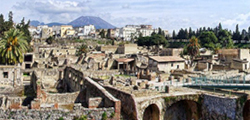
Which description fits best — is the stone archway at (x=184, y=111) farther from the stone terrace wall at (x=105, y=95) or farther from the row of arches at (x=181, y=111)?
the stone terrace wall at (x=105, y=95)

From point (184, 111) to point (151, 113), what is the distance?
353cm

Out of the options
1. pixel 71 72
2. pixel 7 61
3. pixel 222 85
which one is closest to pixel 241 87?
pixel 222 85

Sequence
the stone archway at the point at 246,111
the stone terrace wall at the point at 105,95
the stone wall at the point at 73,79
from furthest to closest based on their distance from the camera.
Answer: the stone wall at the point at 73,79, the stone archway at the point at 246,111, the stone terrace wall at the point at 105,95

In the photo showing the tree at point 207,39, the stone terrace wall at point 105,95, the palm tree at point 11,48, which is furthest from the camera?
the tree at point 207,39

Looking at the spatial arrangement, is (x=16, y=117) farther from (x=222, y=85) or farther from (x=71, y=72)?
(x=71, y=72)

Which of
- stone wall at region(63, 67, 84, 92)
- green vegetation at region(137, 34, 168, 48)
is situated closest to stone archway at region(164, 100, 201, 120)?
stone wall at region(63, 67, 84, 92)

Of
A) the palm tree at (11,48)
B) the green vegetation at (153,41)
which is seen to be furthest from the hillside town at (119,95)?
the green vegetation at (153,41)

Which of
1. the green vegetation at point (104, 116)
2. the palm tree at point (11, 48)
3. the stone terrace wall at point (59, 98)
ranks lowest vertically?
the stone terrace wall at point (59, 98)

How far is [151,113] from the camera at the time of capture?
21.9 metres

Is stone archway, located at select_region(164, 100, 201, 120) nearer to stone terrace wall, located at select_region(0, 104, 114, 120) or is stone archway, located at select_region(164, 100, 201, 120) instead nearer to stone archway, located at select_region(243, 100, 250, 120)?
stone archway, located at select_region(243, 100, 250, 120)

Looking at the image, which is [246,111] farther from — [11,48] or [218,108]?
[11,48]

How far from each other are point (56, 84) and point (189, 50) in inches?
1258

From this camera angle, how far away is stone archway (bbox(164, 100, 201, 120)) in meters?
22.5

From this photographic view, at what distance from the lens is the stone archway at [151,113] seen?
21.2 m
